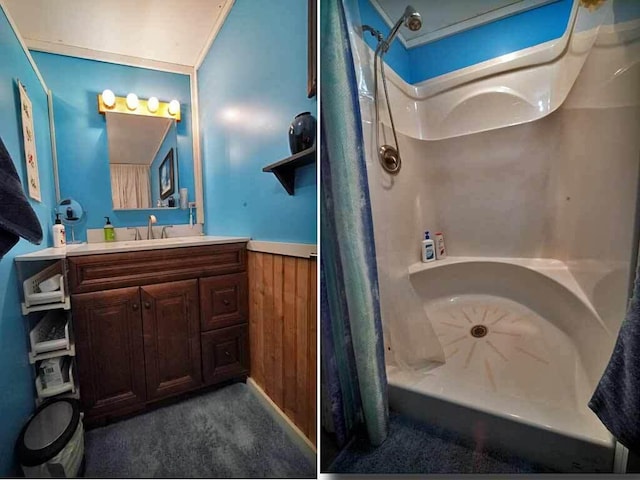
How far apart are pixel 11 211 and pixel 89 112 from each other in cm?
40

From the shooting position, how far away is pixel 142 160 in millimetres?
782

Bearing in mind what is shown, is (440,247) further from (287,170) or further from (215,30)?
(215,30)

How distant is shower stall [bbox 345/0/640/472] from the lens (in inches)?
23.7

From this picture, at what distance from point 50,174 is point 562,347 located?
1655 millimetres

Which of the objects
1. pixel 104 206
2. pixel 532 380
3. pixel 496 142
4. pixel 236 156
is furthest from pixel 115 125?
pixel 532 380

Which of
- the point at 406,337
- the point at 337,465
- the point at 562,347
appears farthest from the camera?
the point at 406,337

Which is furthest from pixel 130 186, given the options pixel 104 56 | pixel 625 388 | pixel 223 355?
pixel 625 388

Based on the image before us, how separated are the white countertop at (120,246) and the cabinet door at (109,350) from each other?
0.47ft

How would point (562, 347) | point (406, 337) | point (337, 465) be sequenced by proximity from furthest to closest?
point (406, 337), point (562, 347), point (337, 465)

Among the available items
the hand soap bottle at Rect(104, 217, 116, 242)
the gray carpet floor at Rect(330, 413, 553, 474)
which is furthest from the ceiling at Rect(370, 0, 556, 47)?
the gray carpet floor at Rect(330, 413, 553, 474)

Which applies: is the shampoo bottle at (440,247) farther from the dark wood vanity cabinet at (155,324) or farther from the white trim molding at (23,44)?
the white trim molding at (23,44)

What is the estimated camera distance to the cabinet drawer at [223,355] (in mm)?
822

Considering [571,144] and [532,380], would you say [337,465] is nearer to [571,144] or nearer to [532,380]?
[532,380]

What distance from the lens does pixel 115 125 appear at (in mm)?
715
